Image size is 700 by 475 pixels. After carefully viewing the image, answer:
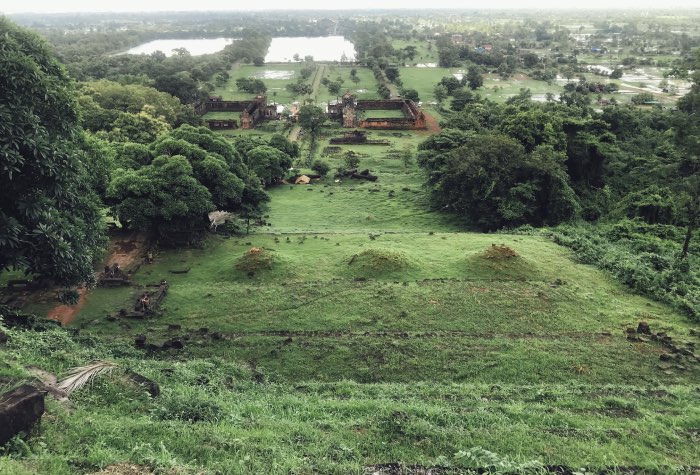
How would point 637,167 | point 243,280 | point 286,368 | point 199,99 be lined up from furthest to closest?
point 199,99, point 637,167, point 243,280, point 286,368

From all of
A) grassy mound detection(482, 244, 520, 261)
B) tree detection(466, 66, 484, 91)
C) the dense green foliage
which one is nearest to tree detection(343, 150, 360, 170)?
the dense green foliage

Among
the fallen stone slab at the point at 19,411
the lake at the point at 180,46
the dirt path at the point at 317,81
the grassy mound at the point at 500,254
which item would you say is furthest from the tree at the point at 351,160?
the lake at the point at 180,46

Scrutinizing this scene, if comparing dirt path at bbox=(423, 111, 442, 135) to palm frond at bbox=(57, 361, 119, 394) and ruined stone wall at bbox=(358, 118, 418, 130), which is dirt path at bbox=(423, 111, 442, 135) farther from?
palm frond at bbox=(57, 361, 119, 394)

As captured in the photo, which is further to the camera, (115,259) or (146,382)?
(115,259)

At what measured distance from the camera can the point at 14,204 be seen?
1383 cm

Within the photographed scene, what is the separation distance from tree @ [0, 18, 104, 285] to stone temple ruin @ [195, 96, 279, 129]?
4537 cm

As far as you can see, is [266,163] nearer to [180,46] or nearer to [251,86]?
[251,86]

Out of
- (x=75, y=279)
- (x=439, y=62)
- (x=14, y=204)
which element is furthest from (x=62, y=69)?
(x=439, y=62)

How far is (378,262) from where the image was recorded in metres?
20.7

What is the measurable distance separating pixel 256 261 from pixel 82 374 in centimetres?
1051

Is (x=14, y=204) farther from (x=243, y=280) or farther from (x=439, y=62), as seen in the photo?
(x=439, y=62)

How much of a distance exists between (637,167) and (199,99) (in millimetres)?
55681

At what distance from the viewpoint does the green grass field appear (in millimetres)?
9078

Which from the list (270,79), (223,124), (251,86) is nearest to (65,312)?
(223,124)
